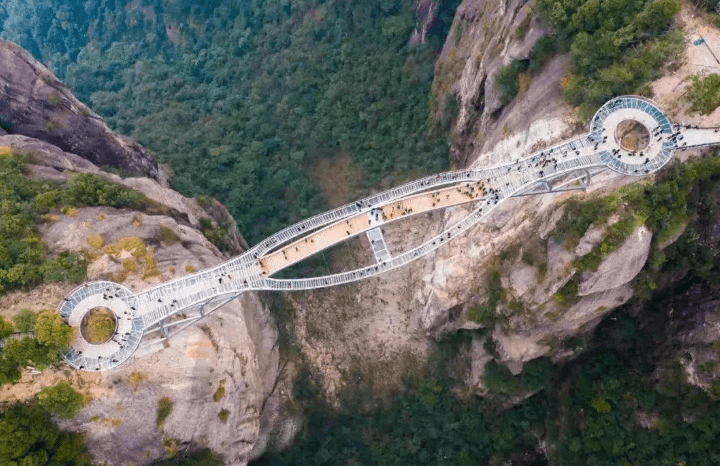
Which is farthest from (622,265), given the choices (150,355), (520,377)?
(150,355)

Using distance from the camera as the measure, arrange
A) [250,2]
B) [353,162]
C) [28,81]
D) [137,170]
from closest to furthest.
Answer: [28,81] → [137,170] → [353,162] → [250,2]

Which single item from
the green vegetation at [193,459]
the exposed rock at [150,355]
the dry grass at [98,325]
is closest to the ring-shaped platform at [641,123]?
the exposed rock at [150,355]

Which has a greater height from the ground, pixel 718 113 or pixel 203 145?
pixel 203 145

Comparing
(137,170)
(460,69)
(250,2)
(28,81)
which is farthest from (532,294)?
(250,2)

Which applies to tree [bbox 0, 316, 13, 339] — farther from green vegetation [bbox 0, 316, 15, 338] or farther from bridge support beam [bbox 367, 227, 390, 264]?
bridge support beam [bbox 367, 227, 390, 264]

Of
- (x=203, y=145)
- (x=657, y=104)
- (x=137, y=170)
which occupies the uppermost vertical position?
(x=203, y=145)

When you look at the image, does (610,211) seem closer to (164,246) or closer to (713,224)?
(713,224)

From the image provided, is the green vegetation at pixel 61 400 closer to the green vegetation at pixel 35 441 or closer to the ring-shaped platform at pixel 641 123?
the green vegetation at pixel 35 441

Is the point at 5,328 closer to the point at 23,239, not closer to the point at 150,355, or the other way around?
the point at 23,239
